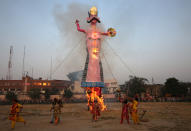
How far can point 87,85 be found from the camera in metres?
16.6

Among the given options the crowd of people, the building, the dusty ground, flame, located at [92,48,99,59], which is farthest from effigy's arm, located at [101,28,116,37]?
the building

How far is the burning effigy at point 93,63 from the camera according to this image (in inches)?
660

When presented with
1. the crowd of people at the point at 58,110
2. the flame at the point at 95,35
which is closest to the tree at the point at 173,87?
the flame at the point at 95,35

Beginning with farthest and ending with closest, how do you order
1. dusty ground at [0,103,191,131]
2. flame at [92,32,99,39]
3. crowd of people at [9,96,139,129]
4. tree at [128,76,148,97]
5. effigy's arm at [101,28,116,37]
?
tree at [128,76,148,97] → effigy's arm at [101,28,116,37] → flame at [92,32,99,39] → crowd of people at [9,96,139,129] → dusty ground at [0,103,191,131]

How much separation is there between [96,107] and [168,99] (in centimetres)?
3731

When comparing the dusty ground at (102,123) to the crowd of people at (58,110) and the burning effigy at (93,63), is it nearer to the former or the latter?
the crowd of people at (58,110)

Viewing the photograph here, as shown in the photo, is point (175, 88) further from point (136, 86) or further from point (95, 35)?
point (95, 35)

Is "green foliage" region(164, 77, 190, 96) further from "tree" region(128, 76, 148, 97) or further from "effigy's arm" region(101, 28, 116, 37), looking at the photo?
"effigy's arm" region(101, 28, 116, 37)

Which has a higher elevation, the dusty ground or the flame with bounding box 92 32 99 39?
the flame with bounding box 92 32 99 39

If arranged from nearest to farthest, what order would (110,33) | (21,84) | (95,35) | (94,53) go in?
(94,53), (95,35), (110,33), (21,84)

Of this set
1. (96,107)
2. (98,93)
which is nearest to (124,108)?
(96,107)

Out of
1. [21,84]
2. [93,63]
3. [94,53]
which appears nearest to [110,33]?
[94,53]

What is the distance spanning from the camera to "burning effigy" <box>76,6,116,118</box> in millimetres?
16766

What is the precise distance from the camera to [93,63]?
1719cm
